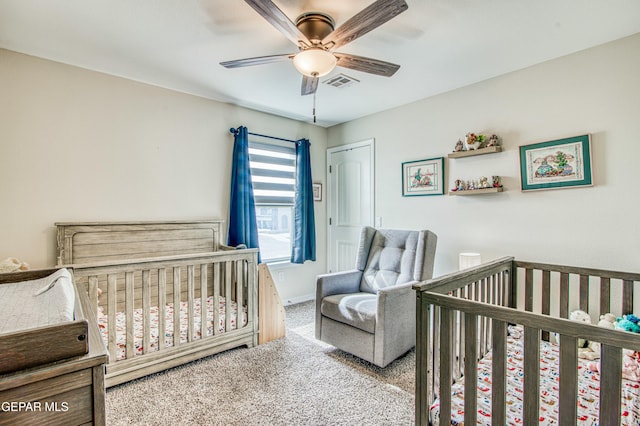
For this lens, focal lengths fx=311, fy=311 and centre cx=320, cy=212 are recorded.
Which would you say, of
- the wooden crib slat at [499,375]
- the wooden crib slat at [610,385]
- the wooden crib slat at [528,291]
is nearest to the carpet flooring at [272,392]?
the wooden crib slat at [499,375]

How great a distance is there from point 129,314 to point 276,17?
2079 mm

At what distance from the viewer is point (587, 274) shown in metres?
1.97

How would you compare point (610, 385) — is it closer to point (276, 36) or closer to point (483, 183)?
point (483, 183)

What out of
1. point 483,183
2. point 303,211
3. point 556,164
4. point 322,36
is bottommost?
point 303,211

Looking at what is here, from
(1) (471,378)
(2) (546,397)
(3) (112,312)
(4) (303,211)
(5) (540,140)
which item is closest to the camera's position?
(1) (471,378)

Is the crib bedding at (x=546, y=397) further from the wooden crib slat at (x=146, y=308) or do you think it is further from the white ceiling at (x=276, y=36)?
the white ceiling at (x=276, y=36)

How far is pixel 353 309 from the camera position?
248 cm

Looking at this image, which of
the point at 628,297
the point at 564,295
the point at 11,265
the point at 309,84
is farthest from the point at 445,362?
the point at 11,265

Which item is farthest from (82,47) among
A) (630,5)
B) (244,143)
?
(630,5)

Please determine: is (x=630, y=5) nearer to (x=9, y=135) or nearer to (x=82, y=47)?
(x=82, y=47)

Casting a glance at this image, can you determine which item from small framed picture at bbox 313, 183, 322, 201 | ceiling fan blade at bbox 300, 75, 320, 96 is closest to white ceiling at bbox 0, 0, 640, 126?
ceiling fan blade at bbox 300, 75, 320, 96

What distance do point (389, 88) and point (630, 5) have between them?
1.74m

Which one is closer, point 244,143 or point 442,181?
point 442,181

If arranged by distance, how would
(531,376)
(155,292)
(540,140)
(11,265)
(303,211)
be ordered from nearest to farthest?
1. (531,376)
2. (11,265)
3. (540,140)
4. (155,292)
5. (303,211)
